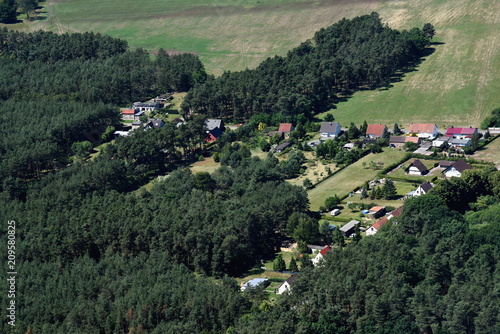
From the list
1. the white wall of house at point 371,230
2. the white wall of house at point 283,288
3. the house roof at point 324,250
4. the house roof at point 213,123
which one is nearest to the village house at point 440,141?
the white wall of house at point 371,230

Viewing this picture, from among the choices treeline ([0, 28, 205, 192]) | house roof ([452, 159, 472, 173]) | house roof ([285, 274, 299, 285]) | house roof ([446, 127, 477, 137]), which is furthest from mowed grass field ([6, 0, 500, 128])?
house roof ([285, 274, 299, 285])

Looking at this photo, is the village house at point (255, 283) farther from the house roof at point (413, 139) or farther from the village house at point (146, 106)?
the village house at point (146, 106)

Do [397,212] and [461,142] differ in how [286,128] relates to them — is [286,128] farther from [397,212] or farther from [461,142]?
[397,212]

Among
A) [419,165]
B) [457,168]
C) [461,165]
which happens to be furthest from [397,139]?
[457,168]

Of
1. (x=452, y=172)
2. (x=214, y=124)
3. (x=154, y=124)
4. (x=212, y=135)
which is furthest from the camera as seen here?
(x=154, y=124)

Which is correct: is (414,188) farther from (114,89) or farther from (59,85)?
(59,85)

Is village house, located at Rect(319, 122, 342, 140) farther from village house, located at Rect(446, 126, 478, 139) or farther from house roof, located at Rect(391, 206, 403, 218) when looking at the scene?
house roof, located at Rect(391, 206, 403, 218)
